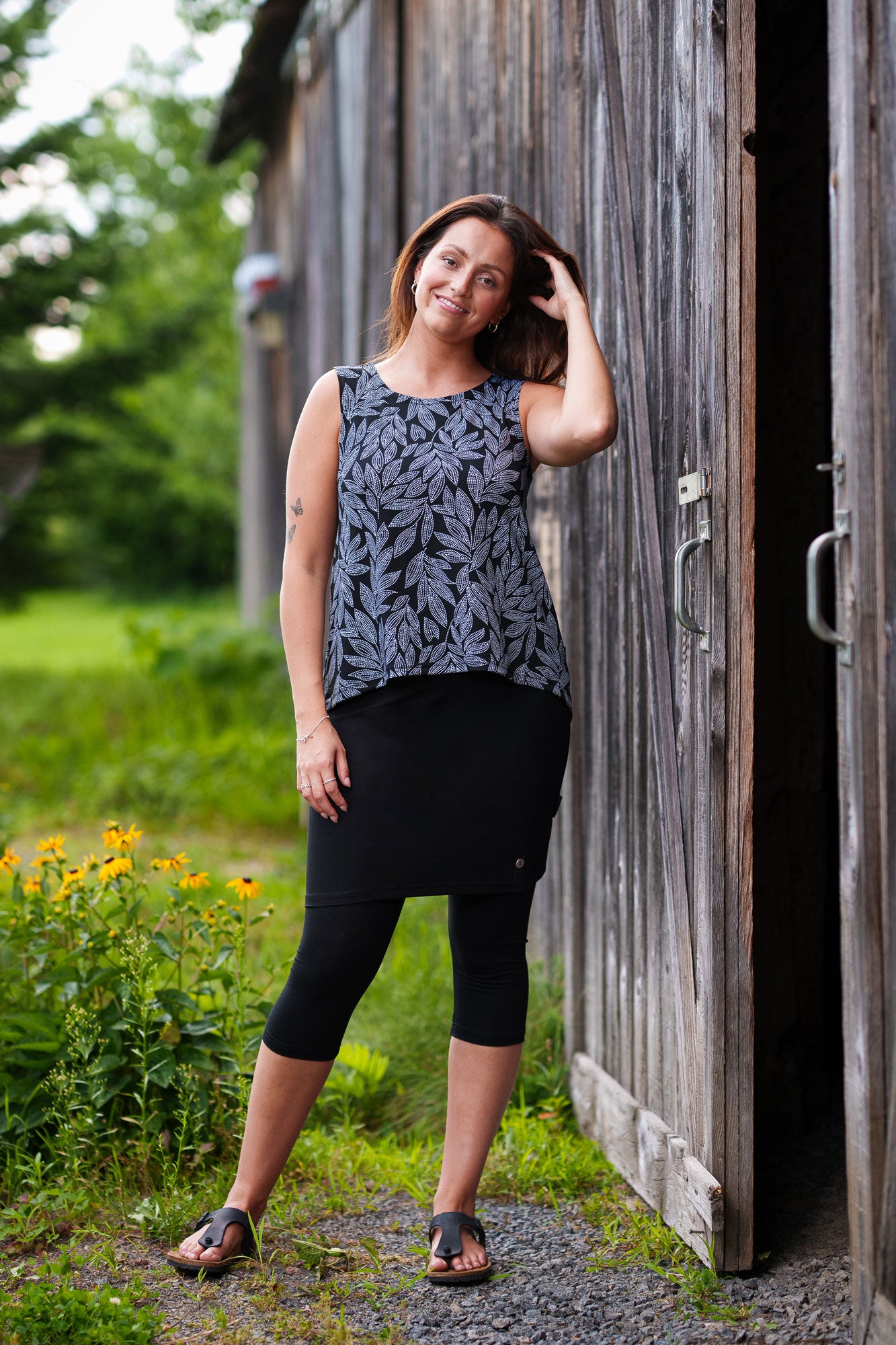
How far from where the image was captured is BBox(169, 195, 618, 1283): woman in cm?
235

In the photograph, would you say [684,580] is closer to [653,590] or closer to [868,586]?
[653,590]

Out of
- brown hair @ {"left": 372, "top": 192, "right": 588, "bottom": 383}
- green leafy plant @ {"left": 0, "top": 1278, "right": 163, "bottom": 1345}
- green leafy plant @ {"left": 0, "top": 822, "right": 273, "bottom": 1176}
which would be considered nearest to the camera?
green leafy plant @ {"left": 0, "top": 1278, "right": 163, "bottom": 1345}

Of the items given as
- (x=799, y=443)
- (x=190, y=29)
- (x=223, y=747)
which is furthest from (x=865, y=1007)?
(x=190, y=29)

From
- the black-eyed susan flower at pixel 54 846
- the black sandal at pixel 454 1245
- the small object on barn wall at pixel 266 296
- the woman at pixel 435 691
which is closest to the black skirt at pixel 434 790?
the woman at pixel 435 691

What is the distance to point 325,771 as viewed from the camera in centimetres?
236

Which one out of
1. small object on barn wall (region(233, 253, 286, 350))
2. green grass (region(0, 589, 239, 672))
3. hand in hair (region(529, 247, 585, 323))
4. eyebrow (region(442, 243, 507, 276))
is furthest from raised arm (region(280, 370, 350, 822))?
small object on barn wall (region(233, 253, 286, 350))

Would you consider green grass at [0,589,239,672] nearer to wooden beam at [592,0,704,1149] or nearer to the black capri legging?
wooden beam at [592,0,704,1149]

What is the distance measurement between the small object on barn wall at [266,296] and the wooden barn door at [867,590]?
721 centimetres

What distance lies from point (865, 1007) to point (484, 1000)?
0.82m

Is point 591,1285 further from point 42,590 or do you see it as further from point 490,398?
point 42,590

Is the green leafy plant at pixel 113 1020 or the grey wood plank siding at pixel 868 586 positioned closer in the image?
the grey wood plank siding at pixel 868 586

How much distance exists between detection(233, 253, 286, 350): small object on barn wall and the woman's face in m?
6.60

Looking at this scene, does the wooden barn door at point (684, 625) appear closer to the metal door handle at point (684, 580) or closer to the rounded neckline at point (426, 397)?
the metal door handle at point (684, 580)

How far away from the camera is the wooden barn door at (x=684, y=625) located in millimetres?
2367
